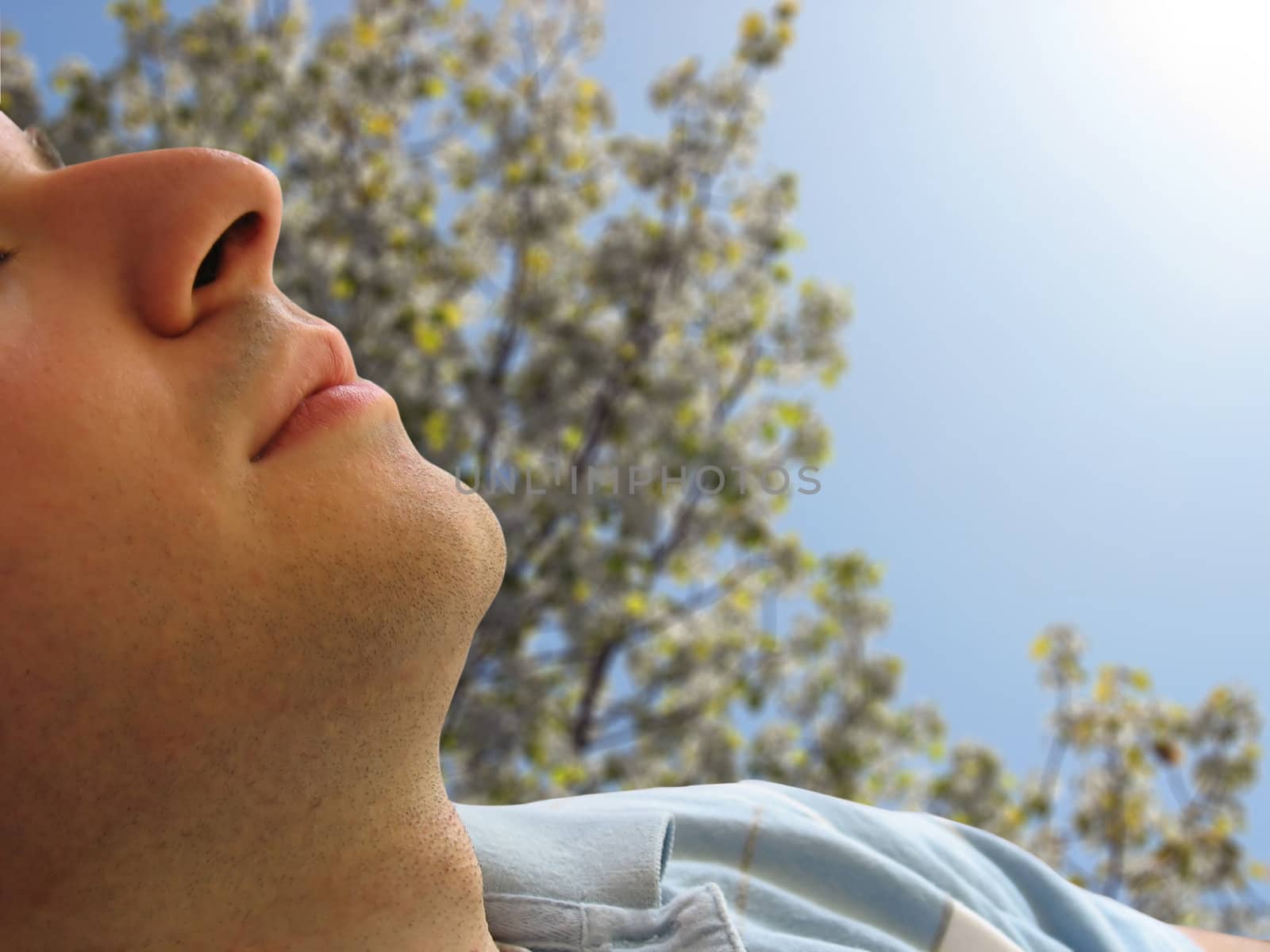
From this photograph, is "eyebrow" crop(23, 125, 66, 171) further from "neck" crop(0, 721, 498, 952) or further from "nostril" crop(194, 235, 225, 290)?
"neck" crop(0, 721, 498, 952)

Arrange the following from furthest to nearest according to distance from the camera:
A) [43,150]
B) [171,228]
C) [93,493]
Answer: [43,150] < [171,228] < [93,493]

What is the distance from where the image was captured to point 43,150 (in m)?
1.38

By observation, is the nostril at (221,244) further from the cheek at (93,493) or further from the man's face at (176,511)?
the cheek at (93,493)

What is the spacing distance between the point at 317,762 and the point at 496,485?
5277 millimetres

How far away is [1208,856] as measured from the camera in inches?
249

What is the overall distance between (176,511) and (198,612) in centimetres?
11

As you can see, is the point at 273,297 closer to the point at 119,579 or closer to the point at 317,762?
the point at 119,579

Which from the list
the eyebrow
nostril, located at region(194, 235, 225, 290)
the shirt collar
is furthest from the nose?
the shirt collar

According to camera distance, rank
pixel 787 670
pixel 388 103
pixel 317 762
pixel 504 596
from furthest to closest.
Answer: pixel 787 670
pixel 388 103
pixel 504 596
pixel 317 762

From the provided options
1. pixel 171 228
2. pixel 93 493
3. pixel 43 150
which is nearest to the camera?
pixel 93 493

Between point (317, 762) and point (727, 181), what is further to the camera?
point (727, 181)

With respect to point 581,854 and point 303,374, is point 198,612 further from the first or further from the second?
point 581,854

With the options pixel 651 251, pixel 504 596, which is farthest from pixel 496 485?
pixel 651 251

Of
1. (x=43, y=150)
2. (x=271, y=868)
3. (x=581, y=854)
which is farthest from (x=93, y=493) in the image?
(x=581, y=854)
